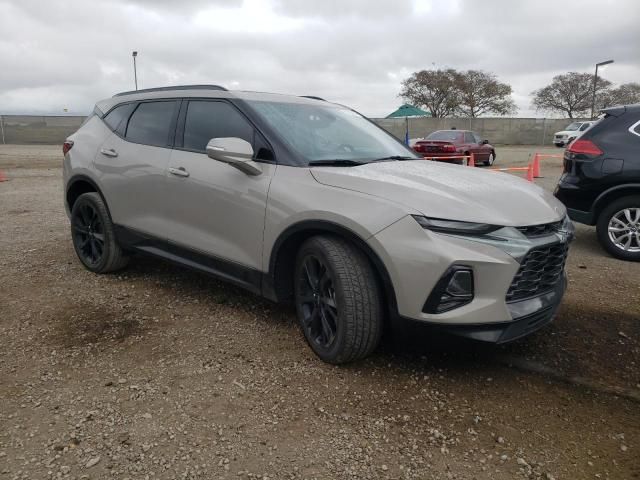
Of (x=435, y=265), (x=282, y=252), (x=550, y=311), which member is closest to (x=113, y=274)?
(x=282, y=252)

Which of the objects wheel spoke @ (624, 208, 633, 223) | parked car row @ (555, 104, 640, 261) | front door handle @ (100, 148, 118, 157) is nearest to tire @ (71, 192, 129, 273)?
front door handle @ (100, 148, 118, 157)

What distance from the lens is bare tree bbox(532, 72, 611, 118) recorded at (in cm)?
5881

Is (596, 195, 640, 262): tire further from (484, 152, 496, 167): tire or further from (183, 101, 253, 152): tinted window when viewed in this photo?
(484, 152, 496, 167): tire

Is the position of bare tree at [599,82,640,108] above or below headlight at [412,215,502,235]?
above

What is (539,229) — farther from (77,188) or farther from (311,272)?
(77,188)

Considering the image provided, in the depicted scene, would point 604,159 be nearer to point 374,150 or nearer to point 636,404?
point 374,150

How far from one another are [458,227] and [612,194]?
3911 mm

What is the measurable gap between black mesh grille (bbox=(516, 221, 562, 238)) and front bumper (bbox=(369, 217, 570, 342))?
6 centimetres

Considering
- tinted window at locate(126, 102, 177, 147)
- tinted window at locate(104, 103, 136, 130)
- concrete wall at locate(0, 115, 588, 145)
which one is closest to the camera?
Result: tinted window at locate(126, 102, 177, 147)

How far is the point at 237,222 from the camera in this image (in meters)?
3.39

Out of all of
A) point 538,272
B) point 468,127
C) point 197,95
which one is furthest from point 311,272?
point 468,127

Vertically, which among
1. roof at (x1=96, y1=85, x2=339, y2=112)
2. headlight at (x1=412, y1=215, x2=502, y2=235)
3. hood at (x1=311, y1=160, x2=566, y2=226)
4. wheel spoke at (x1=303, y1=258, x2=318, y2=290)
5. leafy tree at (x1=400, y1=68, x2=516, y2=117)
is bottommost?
wheel spoke at (x1=303, y1=258, x2=318, y2=290)

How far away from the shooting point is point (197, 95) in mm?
3932

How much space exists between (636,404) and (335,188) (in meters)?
1.99
